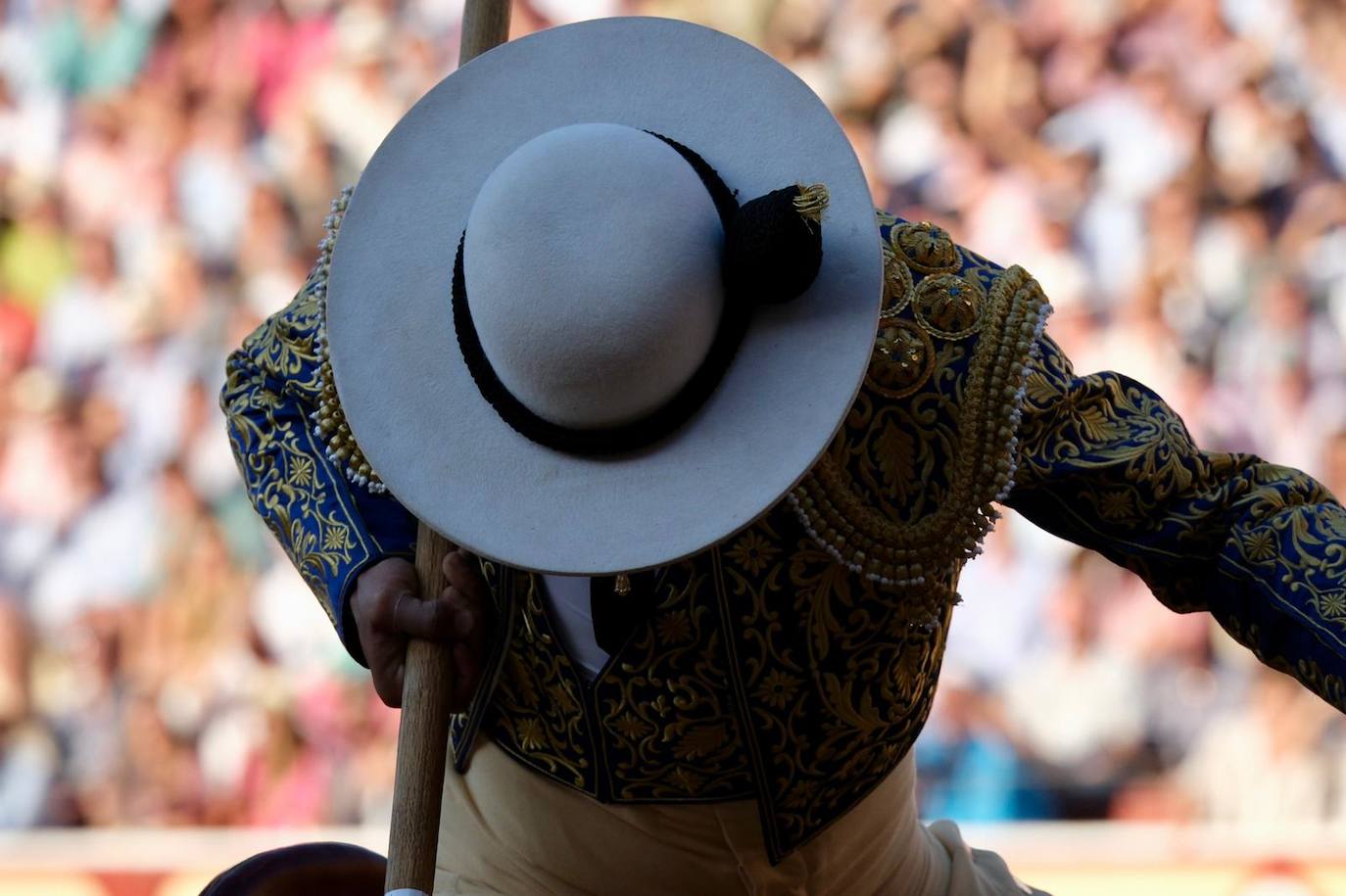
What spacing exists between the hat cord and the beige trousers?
20.1 inches

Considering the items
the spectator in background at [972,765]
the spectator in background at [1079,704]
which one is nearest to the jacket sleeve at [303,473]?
the spectator in background at [972,765]

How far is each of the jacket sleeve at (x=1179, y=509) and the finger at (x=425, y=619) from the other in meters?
0.54

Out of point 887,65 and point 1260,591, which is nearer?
point 1260,591

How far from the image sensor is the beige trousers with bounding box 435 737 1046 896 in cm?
171

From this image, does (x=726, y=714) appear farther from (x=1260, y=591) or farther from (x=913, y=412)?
(x=1260, y=591)

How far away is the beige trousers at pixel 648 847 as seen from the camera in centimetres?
171

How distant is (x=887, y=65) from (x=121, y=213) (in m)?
2.43

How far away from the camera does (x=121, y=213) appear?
5359 millimetres

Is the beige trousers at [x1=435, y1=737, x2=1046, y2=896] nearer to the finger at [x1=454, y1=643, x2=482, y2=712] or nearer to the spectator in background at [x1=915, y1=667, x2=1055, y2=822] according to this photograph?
the finger at [x1=454, y1=643, x2=482, y2=712]

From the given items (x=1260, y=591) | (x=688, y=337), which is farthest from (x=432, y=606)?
(x=1260, y=591)

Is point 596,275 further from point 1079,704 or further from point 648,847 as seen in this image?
point 1079,704

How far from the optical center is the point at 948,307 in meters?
1.65

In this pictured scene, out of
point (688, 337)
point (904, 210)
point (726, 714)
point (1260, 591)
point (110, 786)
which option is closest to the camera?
point (688, 337)

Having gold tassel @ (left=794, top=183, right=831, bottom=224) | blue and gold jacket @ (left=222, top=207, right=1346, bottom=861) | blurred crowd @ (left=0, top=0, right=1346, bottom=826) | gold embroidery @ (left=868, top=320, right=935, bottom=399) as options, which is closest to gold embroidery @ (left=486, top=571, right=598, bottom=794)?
blue and gold jacket @ (left=222, top=207, right=1346, bottom=861)
